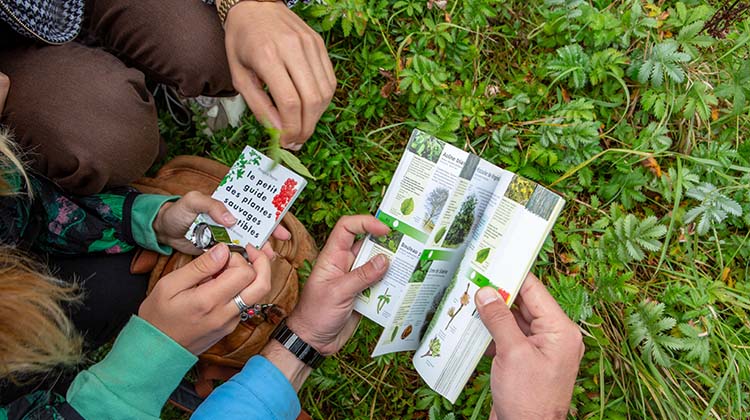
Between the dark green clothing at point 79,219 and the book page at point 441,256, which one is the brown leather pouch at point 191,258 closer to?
the dark green clothing at point 79,219

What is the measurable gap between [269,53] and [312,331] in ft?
2.75

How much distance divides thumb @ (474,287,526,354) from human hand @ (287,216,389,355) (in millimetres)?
317

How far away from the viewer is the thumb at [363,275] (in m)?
1.56

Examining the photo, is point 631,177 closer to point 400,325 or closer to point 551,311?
point 551,311

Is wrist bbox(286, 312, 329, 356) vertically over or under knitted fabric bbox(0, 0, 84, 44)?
under

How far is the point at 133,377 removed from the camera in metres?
1.31

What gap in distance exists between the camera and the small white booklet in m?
1.81

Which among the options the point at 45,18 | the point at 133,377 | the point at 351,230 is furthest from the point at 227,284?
the point at 45,18

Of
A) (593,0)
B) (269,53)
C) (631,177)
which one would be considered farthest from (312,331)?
(593,0)

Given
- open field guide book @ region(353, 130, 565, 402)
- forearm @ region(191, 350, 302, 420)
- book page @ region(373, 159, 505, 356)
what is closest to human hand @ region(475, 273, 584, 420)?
open field guide book @ region(353, 130, 565, 402)

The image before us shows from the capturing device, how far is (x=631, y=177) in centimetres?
182

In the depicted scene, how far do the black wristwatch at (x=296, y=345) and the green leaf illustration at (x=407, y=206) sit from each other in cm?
52

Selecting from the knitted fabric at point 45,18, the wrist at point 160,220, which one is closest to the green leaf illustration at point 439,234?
the wrist at point 160,220

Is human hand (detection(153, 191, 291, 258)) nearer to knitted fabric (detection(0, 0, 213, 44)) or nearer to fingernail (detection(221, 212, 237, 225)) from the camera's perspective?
fingernail (detection(221, 212, 237, 225))
